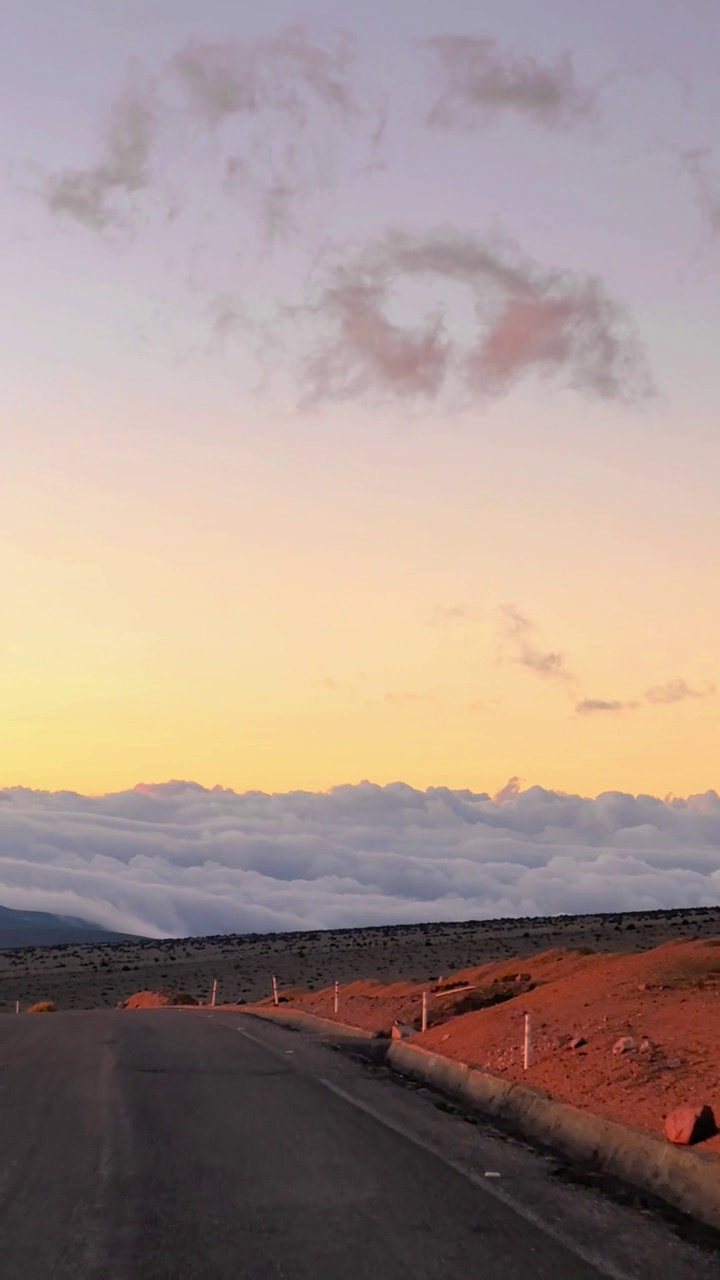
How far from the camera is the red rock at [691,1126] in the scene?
1179 cm

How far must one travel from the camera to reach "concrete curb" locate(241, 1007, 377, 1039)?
2945cm

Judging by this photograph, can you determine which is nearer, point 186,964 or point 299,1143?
point 299,1143

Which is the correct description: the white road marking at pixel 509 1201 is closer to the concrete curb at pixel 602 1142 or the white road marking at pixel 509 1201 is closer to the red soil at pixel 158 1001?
the concrete curb at pixel 602 1142

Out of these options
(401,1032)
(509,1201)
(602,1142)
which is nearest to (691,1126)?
(602,1142)

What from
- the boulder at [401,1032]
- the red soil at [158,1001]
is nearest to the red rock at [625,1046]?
the boulder at [401,1032]

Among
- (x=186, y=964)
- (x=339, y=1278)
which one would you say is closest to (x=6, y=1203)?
(x=339, y=1278)

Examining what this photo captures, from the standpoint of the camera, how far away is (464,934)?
116938mm

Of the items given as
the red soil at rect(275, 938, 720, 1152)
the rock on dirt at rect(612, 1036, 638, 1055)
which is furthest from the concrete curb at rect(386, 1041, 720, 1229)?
the rock on dirt at rect(612, 1036, 638, 1055)

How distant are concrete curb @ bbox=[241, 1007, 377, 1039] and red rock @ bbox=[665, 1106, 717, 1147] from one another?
16768 mm

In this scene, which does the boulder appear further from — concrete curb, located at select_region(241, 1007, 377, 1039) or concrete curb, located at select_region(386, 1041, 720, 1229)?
concrete curb, located at select_region(386, 1041, 720, 1229)

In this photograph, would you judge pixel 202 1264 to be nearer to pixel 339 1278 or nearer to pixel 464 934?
pixel 339 1278

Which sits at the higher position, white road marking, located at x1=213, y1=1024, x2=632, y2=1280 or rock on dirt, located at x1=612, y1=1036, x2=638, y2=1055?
rock on dirt, located at x1=612, y1=1036, x2=638, y2=1055

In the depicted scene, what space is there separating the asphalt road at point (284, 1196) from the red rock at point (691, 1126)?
139 cm

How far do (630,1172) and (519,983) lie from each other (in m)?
25.5
